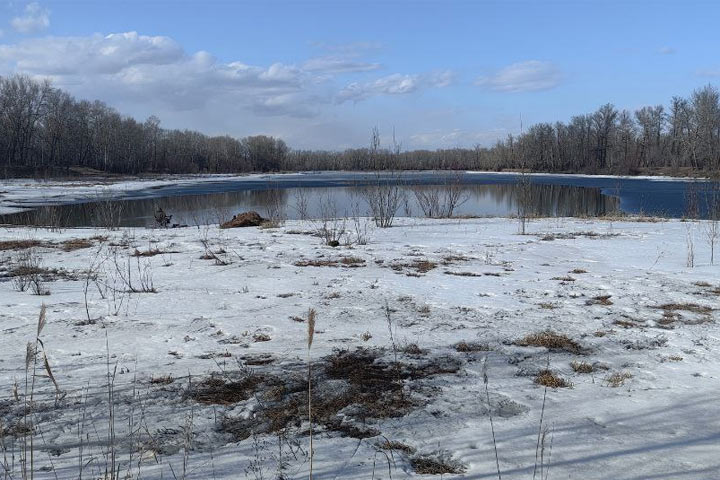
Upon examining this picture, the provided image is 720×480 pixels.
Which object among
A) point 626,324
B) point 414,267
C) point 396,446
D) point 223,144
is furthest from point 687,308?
point 223,144

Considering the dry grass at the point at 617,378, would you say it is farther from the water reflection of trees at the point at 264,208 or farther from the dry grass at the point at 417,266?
the water reflection of trees at the point at 264,208

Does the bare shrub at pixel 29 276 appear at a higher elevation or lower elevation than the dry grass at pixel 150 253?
lower

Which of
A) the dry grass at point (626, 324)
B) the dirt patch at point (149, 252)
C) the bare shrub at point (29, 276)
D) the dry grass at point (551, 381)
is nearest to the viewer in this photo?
the dry grass at point (551, 381)

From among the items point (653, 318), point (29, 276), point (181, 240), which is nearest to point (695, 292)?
point (653, 318)

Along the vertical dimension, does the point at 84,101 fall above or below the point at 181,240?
above

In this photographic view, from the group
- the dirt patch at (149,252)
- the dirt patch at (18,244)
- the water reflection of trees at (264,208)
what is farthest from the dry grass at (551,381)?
the water reflection of trees at (264,208)

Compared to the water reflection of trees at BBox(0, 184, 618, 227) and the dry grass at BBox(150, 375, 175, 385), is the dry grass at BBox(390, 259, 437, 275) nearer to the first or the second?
the dry grass at BBox(150, 375, 175, 385)

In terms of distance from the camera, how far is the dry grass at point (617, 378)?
3937 mm

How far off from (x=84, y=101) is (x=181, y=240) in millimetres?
88774

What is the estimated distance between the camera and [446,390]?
3.82 meters

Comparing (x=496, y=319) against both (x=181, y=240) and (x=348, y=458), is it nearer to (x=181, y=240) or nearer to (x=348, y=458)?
(x=348, y=458)

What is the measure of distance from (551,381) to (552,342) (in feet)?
3.25

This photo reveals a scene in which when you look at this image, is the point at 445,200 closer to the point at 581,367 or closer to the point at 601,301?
the point at 601,301

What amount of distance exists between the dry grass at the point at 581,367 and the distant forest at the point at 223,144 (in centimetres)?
6682
